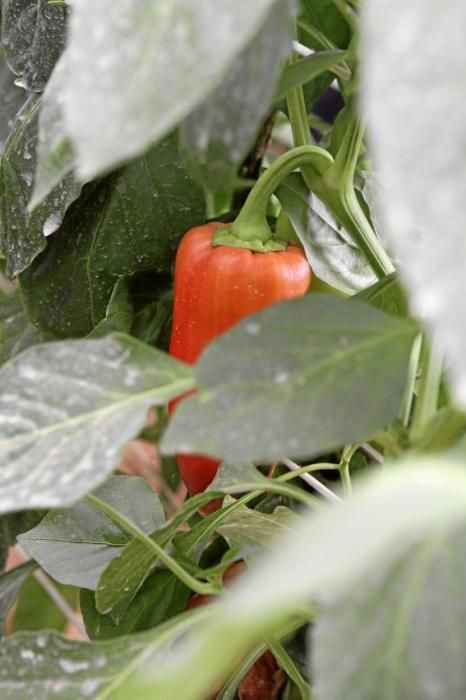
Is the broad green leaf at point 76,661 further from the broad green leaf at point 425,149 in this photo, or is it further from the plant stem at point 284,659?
the broad green leaf at point 425,149

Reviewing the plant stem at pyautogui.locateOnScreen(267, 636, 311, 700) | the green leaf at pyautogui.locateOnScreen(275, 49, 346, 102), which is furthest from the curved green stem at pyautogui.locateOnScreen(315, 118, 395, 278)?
the plant stem at pyautogui.locateOnScreen(267, 636, 311, 700)

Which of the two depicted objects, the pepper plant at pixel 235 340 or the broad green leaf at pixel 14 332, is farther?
the broad green leaf at pixel 14 332

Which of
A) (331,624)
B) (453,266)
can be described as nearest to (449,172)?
(453,266)

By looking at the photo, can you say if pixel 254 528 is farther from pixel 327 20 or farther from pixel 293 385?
pixel 327 20

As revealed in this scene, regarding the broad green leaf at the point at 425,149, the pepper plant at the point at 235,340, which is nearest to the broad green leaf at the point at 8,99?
the pepper plant at the point at 235,340

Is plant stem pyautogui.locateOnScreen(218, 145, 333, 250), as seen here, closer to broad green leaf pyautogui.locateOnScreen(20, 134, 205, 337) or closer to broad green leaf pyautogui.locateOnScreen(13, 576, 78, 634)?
broad green leaf pyautogui.locateOnScreen(20, 134, 205, 337)

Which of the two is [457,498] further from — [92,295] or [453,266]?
[92,295]
